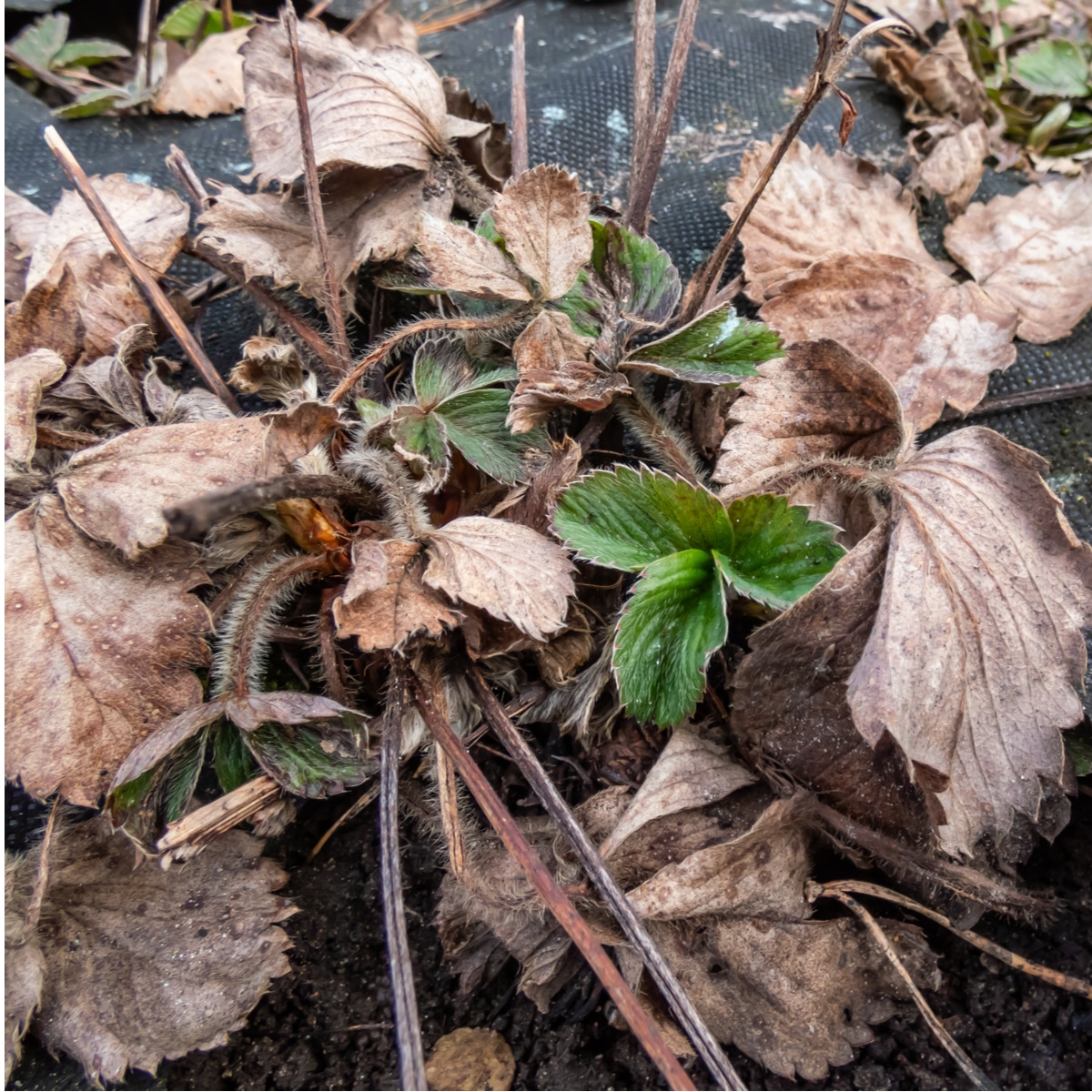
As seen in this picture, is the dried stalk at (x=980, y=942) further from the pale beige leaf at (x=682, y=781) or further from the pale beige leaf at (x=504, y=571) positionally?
the pale beige leaf at (x=504, y=571)

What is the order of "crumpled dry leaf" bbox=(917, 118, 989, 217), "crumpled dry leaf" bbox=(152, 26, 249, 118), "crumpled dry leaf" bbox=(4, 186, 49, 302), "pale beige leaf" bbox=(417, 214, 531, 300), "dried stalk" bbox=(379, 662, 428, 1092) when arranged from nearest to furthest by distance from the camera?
"dried stalk" bbox=(379, 662, 428, 1092)
"pale beige leaf" bbox=(417, 214, 531, 300)
"crumpled dry leaf" bbox=(4, 186, 49, 302)
"crumpled dry leaf" bbox=(917, 118, 989, 217)
"crumpled dry leaf" bbox=(152, 26, 249, 118)

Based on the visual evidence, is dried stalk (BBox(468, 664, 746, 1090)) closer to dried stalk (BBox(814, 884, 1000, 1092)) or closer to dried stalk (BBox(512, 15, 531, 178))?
dried stalk (BBox(814, 884, 1000, 1092))

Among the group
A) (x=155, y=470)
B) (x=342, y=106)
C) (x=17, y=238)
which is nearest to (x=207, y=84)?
(x=17, y=238)

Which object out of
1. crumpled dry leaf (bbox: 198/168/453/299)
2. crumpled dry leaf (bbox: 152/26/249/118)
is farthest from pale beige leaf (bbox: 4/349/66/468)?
crumpled dry leaf (bbox: 152/26/249/118)

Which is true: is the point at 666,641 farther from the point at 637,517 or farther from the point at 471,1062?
the point at 471,1062

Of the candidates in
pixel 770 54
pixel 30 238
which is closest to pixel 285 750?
pixel 30 238
